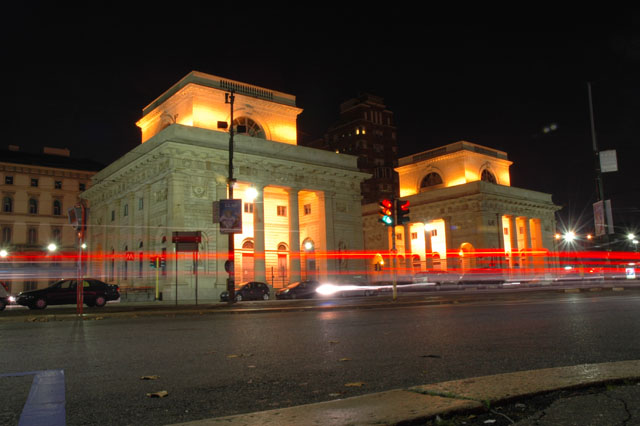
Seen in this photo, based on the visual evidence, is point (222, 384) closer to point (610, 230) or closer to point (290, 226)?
point (610, 230)

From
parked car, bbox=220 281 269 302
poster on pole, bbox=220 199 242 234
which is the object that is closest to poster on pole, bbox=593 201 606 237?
poster on pole, bbox=220 199 242 234

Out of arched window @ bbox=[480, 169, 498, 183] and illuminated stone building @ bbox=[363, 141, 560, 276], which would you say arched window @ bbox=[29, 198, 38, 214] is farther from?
arched window @ bbox=[480, 169, 498, 183]

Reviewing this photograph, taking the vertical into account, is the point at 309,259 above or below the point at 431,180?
below

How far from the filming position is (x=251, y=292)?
32594 millimetres

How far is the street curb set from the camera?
129 inches

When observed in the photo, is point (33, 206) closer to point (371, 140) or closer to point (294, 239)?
point (294, 239)

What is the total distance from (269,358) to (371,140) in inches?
3238

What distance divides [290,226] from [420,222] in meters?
28.3

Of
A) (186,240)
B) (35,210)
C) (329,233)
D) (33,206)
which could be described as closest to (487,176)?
(329,233)

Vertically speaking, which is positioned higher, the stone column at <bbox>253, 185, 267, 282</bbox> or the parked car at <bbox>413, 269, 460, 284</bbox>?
the stone column at <bbox>253, 185, 267, 282</bbox>

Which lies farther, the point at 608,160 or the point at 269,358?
the point at 608,160

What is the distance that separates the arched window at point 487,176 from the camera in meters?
65.7

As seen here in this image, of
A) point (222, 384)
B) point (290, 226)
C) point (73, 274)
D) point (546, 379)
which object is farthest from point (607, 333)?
point (73, 274)

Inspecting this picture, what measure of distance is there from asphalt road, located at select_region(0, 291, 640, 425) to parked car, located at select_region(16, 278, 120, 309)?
13.7 meters
